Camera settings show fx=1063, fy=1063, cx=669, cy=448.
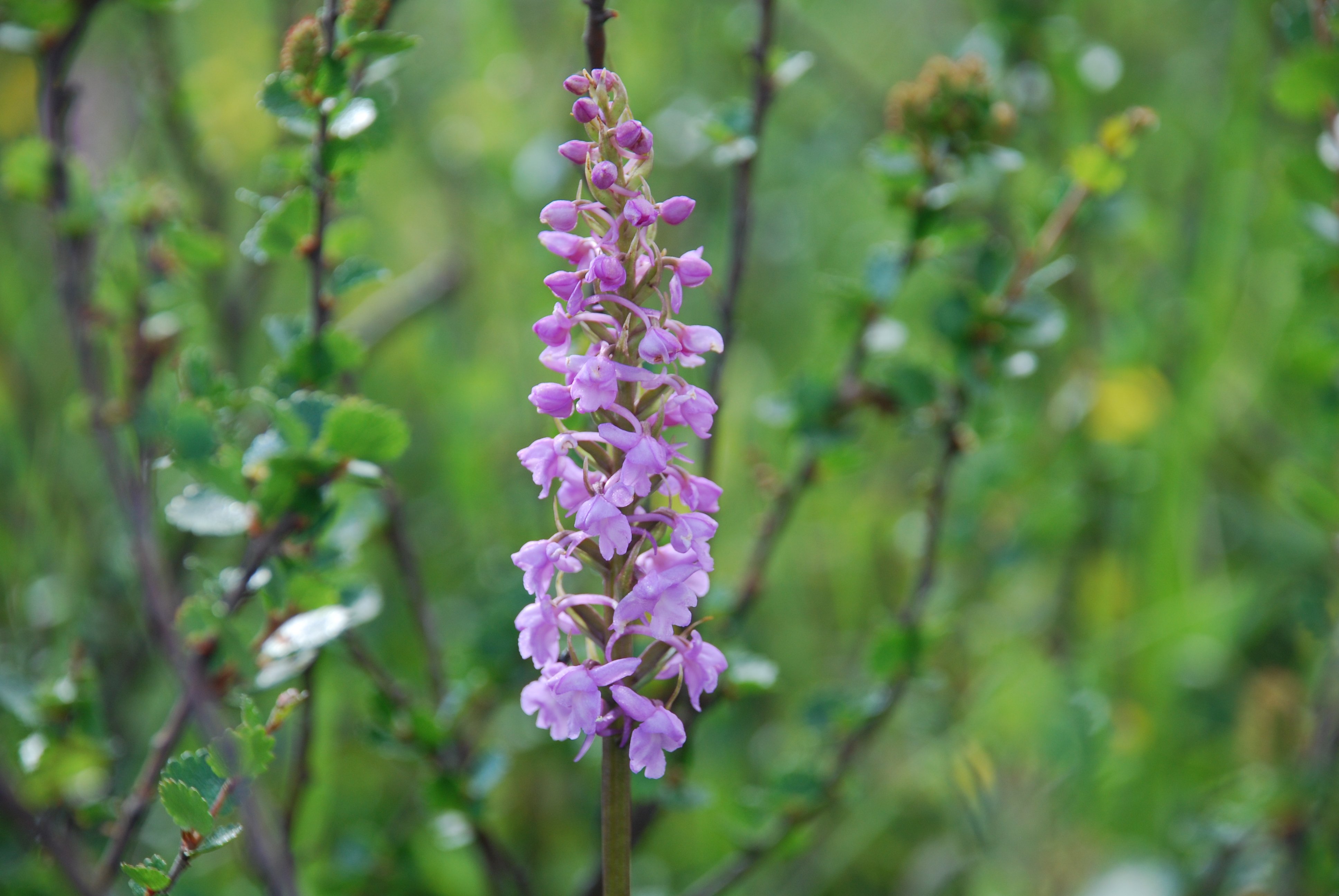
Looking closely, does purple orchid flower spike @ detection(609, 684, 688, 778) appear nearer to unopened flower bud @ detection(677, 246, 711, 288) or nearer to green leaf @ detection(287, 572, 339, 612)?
unopened flower bud @ detection(677, 246, 711, 288)

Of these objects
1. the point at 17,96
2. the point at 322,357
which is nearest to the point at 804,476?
the point at 322,357

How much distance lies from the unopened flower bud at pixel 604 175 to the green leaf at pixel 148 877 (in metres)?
0.58

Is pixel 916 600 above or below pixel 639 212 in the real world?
below

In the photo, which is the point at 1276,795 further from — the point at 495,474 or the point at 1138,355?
the point at 495,474

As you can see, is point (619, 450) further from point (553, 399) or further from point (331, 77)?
point (331, 77)

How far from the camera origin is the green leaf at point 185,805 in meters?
0.78

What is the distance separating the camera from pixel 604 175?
680 mm

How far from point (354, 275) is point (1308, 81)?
1.09m

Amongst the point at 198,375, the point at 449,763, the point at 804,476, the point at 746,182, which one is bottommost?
the point at 449,763

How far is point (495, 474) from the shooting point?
2104mm

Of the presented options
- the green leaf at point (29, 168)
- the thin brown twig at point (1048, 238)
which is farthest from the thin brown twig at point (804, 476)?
the green leaf at point (29, 168)

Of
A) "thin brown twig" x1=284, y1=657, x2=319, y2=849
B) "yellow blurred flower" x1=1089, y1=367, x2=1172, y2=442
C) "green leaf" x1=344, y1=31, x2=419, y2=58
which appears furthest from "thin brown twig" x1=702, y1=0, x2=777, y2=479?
"yellow blurred flower" x1=1089, y1=367, x2=1172, y2=442

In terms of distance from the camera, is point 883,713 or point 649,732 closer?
point 649,732

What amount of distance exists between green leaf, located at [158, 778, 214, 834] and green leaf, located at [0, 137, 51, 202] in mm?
753
